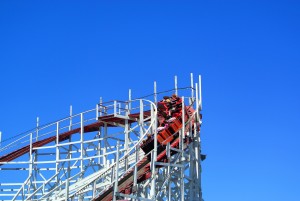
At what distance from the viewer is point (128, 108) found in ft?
106

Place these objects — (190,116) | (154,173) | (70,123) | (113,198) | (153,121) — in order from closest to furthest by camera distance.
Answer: (113,198) < (154,173) < (153,121) < (190,116) < (70,123)

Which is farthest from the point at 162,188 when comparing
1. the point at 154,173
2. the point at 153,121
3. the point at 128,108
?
the point at 128,108

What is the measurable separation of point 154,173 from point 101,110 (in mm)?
5795

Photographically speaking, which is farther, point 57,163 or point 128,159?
point 57,163

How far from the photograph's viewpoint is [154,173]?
27.7m

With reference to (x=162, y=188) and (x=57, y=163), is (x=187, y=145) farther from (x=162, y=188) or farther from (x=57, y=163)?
(x=57, y=163)

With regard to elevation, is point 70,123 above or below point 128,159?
above

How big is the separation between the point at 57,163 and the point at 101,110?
3.69 meters

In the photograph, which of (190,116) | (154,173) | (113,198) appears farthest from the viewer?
(190,116)

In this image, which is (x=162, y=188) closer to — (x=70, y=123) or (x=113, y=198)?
(x=113, y=198)

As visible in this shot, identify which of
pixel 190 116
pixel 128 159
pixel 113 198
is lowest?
pixel 113 198

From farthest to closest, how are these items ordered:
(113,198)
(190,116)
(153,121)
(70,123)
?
1. (70,123)
2. (190,116)
3. (153,121)
4. (113,198)

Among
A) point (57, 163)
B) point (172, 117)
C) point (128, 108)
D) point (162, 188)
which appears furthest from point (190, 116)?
point (57, 163)

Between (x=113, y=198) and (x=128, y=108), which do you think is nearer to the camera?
(x=113, y=198)
